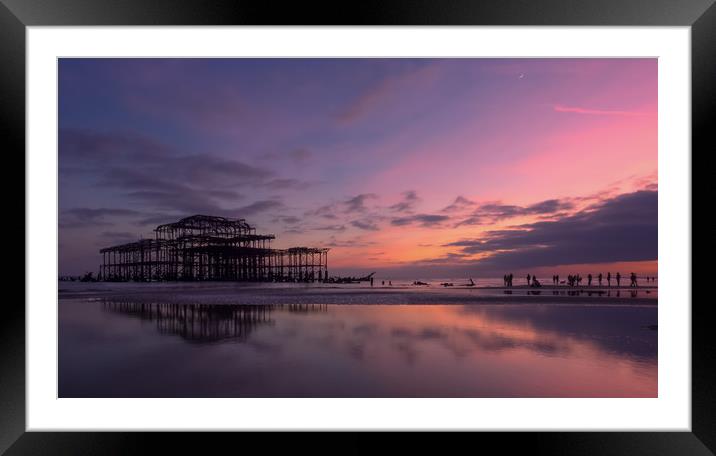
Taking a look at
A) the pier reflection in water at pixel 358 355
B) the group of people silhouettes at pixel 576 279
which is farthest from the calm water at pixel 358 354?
the group of people silhouettes at pixel 576 279

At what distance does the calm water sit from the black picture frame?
124 cm

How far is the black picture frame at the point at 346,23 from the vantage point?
179cm

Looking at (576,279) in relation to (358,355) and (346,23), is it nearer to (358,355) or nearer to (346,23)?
(358,355)

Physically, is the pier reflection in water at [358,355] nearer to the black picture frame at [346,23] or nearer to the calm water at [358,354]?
the calm water at [358,354]

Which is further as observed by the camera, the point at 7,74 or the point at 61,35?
the point at 61,35

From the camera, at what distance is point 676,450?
1.85m

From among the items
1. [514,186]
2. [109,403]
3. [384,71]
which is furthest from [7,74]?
[514,186]

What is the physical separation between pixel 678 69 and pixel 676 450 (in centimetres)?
174

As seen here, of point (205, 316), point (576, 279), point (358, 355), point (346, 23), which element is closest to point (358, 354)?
point (358, 355)

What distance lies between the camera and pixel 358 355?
155 inches

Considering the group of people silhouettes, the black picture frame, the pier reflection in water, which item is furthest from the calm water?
the group of people silhouettes

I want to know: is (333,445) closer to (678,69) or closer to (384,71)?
(678,69)

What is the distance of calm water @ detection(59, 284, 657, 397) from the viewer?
3258 mm

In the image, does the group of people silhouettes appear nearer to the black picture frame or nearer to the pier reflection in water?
the pier reflection in water
